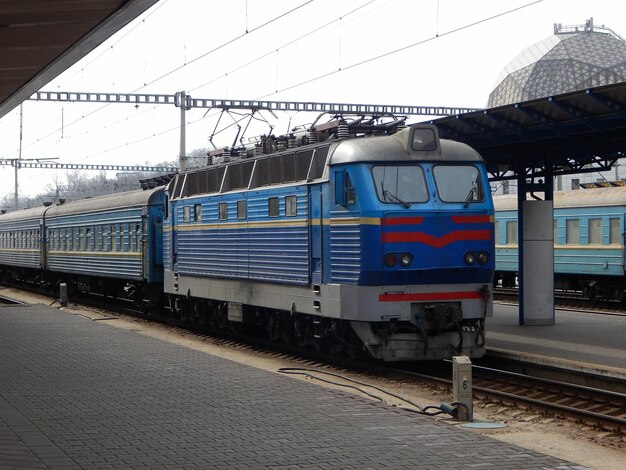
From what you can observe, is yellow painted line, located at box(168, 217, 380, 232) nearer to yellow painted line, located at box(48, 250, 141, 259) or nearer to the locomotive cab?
the locomotive cab

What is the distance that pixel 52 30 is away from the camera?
1309 centimetres

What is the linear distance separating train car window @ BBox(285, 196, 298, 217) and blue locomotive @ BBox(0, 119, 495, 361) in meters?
0.03

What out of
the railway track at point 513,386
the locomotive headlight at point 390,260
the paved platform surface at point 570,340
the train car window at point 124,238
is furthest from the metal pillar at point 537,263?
the train car window at point 124,238

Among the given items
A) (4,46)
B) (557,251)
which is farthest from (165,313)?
(4,46)

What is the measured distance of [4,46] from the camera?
47.0ft

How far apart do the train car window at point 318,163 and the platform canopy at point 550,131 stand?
13.8 feet

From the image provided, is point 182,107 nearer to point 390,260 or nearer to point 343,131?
point 343,131

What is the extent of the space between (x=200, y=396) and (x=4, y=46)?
626 centimetres

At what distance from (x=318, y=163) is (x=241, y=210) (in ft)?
11.2

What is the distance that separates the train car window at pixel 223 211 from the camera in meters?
19.4

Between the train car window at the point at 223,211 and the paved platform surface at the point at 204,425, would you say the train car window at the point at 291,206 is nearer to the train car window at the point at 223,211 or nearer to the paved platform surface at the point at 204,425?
the paved platform surface at the point at 204,425

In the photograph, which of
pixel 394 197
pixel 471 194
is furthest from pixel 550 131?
pixel 394 197

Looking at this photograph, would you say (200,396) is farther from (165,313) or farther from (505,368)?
(165,313)

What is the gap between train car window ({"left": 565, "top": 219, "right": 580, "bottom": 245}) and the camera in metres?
29.2
